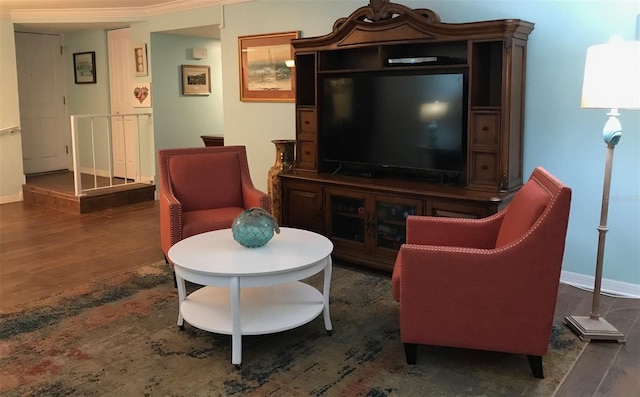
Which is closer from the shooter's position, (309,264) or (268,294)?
(309,264)

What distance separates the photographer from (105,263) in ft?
14.3

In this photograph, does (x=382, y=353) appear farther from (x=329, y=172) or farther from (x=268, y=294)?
(x=329, y=172)

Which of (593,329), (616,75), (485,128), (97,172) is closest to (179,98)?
(97,172)

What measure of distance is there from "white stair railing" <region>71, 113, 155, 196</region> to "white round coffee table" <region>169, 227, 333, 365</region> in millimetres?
3810

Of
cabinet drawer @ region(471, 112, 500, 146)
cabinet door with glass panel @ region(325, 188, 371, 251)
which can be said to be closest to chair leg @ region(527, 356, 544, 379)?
cabinet drawer @ region(471, 112, 500, 146)

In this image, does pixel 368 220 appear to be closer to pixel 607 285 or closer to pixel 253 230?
pixel 253 230

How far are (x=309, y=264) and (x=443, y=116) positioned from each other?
1.69m

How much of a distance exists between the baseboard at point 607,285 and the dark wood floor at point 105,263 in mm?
76

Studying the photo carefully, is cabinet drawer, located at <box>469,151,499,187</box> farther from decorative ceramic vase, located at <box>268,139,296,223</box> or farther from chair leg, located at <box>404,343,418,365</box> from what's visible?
decorative ceramic vase, located at <box>268,139,296,223</box>

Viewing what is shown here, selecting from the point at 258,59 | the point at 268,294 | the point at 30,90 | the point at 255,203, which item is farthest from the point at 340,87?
the point at 30,90

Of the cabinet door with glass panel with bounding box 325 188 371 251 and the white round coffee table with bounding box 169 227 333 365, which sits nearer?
the white round coffee table with bounding box 169 227 333 365

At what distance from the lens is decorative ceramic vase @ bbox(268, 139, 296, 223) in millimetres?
4594

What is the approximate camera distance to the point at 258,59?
5.63 meters

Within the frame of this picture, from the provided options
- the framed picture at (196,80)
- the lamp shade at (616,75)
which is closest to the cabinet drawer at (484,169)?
the lamp shade at (616,75)
